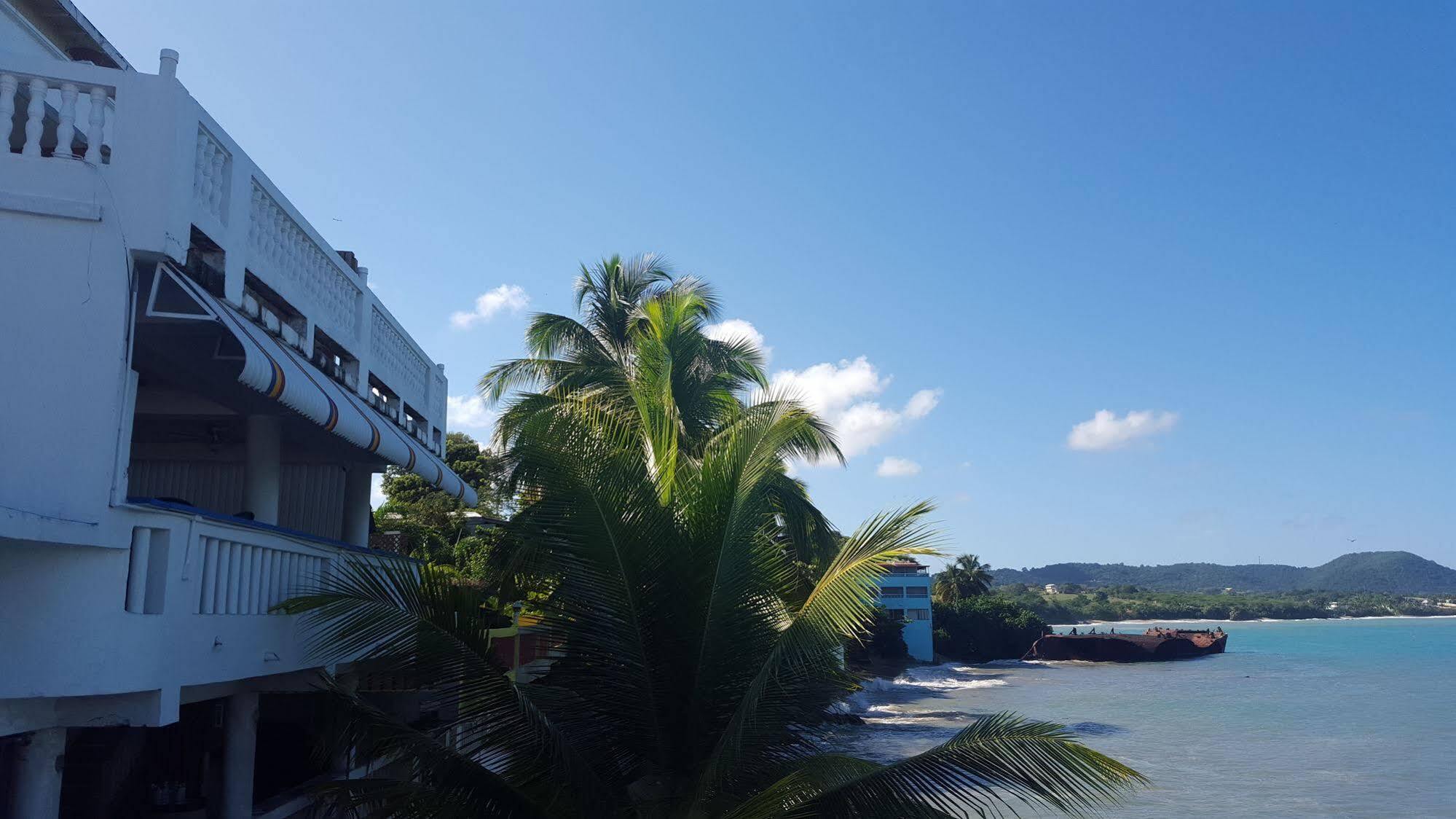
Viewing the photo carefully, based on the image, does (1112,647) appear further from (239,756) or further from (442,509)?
(239,756)

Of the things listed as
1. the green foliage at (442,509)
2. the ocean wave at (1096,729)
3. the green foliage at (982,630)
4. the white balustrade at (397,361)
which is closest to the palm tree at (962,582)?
the green foliage at (982,630)

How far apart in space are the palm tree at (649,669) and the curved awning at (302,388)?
113 cm

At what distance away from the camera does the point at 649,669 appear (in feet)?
26.7

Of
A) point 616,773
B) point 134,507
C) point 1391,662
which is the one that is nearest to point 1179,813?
point 616,773

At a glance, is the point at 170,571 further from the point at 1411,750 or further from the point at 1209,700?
Result: the point at 1209,700

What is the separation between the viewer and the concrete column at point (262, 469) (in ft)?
30.0

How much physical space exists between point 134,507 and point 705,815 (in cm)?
417

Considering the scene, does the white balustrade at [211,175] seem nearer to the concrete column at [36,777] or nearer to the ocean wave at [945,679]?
the concrete column at [36,777]

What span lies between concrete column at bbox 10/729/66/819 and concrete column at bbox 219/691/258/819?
7.47 ft

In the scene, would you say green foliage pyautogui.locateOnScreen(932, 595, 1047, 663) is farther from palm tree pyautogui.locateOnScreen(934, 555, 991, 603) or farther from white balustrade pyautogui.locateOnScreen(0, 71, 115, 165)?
white balustrade pyautogui.locateOnScreen(0, 71, 115, 165)

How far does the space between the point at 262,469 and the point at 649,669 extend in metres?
3.98

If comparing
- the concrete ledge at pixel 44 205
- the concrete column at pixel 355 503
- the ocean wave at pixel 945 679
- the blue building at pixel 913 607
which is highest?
the concrete ledge at pixel 44 205

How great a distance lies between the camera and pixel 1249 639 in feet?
530

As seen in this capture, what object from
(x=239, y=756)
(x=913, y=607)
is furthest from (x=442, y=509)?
(x=913, y=607)
